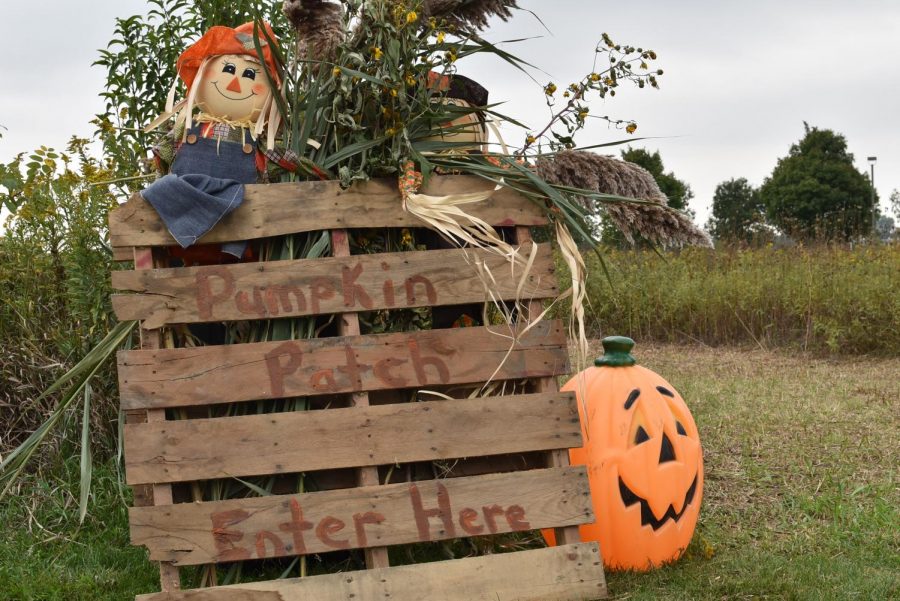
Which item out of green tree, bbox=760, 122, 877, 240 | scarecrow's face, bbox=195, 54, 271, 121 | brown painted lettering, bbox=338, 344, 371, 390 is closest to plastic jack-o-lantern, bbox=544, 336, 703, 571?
brown painted lettering, bbox=338, 344, 371, 390

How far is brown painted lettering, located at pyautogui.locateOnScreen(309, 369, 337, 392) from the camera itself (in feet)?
9.86

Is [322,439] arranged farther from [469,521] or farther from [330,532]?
[469,521]

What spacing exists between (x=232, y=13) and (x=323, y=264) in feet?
7.09

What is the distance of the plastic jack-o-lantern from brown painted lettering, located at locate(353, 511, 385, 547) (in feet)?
2.32

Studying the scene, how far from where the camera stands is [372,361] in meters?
3.04

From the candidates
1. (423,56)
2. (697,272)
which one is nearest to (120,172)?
(423,56)

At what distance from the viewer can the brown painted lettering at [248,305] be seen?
3025mm

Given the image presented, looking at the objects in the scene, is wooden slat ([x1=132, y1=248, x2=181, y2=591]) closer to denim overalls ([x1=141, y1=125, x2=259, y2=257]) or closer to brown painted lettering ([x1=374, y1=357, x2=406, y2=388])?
denim overalls ([x1=141, y1=125, x2=259, y2=257])

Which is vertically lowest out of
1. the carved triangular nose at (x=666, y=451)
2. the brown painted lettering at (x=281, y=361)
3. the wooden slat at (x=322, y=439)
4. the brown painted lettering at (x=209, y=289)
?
the carved triangular nose at (x=666, y=451)

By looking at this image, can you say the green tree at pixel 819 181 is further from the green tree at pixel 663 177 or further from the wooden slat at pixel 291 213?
the wooden slat at pixel 291 213

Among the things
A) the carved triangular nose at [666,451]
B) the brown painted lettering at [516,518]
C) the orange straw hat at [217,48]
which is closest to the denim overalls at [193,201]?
the orange straw hat at [217,48]

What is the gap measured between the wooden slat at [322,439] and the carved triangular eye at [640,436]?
43 centimetres

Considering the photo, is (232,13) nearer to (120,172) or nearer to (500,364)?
(120,172)

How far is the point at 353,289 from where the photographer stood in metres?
3.08
